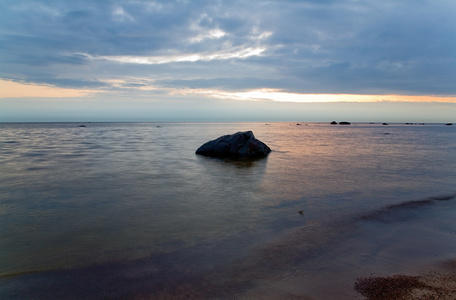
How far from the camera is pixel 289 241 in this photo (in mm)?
5180

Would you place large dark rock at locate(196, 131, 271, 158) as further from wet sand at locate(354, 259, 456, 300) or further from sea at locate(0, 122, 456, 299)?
wet sand at locate(354, 259, 456, 300)

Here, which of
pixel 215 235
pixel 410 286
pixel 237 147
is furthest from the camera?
pixel 237 147

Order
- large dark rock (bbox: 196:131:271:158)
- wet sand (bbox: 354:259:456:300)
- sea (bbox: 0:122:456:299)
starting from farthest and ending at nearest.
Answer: large dark rock (bbox: 196:131:271:158)
sea (bbox: 0:122:456:299)
wet sand (bbox: 354:259:456:300)

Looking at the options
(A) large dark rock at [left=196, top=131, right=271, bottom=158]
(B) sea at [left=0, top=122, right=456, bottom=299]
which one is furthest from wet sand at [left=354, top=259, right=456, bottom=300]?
(A) large dark rock at [left=196, top=131, right=271, bottom=158]

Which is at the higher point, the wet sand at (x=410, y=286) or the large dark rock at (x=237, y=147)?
the large dark rock at (x=237, y=147)

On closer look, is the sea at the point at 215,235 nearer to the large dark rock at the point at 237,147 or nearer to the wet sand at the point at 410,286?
the wet sand at the point at 410,286

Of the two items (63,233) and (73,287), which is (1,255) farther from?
(73,287)

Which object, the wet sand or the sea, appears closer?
the wet sand

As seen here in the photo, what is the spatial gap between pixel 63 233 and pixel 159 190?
3.75m

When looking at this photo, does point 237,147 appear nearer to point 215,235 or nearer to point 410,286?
point 215,235

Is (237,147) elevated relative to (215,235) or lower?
elevated

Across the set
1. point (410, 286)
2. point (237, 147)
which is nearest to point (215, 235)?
point (410, 286)

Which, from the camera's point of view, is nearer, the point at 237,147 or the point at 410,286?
the point at 410,286

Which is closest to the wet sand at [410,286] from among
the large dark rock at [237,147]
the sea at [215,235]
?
the sea at [215,235]
